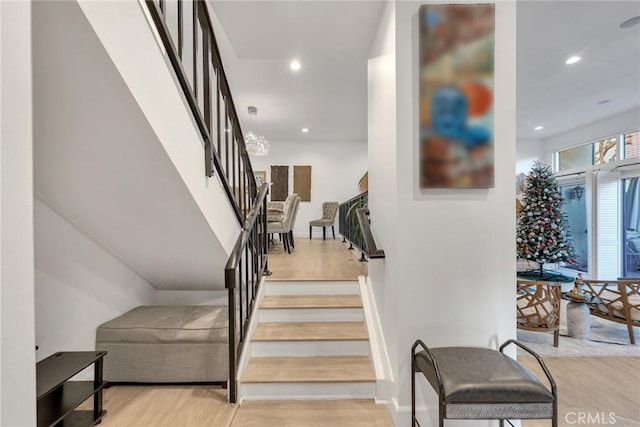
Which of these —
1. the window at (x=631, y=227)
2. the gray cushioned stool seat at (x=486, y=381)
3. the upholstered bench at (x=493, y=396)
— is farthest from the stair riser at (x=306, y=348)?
the window at (x=631, y=227)

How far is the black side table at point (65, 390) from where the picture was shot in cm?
155

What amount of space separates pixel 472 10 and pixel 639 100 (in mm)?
5467

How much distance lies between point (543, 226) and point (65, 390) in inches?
267

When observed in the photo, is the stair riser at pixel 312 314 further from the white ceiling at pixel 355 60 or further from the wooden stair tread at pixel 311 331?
the white ceiling at pixel 355 60

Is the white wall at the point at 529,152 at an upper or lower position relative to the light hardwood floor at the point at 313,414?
upper

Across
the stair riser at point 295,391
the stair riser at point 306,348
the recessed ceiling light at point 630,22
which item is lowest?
the stair riser at point 295,391

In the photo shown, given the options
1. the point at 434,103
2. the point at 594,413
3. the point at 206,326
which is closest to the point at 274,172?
the point at 206,326

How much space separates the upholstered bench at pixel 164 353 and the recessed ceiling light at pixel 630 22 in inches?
184

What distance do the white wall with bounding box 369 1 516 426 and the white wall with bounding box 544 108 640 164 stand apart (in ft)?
18.8

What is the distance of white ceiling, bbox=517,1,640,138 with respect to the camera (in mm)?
2696

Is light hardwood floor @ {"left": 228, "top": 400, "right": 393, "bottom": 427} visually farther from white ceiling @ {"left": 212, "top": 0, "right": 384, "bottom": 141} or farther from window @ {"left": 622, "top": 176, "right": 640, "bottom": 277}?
window @ {"left": 622, "top": 176, "right": 640, "bottom": 277}

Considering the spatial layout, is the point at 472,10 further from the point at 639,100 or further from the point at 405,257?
the point at 639,100

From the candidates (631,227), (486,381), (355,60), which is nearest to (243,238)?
(486,381)

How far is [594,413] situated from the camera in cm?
203
